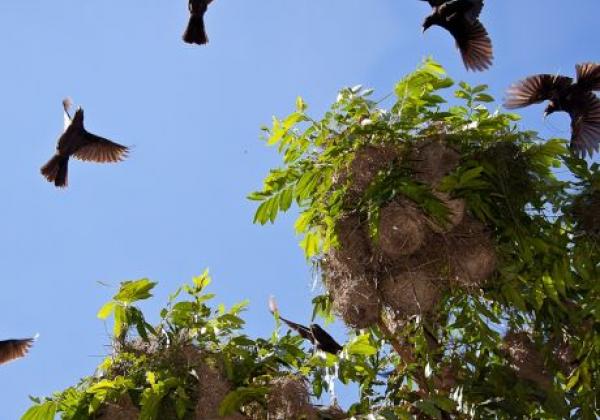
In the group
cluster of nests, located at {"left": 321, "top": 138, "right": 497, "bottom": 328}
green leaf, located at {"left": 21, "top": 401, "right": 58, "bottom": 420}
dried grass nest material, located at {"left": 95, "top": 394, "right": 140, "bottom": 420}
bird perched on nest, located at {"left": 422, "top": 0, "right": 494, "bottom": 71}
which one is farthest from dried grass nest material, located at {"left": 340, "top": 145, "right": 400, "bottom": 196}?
bird perched on nest, located at {"left": 422, "top": 0, "right": 494, "bottom": 71}

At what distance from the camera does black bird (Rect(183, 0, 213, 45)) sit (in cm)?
823

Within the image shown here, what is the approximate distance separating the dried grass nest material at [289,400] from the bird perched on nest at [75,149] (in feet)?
16.2

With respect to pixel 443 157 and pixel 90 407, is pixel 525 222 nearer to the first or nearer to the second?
pixel 443 157

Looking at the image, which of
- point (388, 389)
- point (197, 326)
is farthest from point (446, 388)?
point (197, 326)

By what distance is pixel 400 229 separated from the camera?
426cm

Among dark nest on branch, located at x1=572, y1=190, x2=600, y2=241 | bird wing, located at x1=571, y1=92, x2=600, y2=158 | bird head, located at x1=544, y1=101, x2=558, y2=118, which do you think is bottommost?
dark nest on branch, located at x1=572, y1=190, x2=600, y2=241

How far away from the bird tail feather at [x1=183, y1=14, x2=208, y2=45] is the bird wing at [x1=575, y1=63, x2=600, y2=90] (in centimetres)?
400

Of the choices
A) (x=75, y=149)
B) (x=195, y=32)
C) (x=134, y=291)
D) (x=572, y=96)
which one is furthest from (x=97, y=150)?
(x=572, y=96)

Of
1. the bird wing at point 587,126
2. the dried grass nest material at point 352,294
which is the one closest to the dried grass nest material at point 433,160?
the dried grass nest material at point 352,294

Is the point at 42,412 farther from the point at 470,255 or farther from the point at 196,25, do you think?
the point at 196,25

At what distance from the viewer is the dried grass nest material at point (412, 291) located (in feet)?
14.3

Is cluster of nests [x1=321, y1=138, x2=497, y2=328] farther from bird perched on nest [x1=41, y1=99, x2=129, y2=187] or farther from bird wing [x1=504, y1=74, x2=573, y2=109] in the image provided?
bird perched on nest [x1=41, y1=99, x2=129, y2=187]

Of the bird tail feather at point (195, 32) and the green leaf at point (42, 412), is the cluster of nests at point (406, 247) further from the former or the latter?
the bird tail feather at point (195, 32)

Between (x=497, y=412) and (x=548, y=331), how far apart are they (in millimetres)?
549
